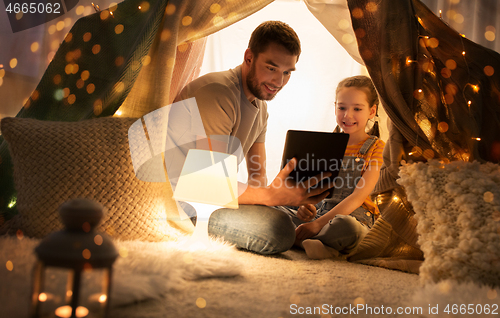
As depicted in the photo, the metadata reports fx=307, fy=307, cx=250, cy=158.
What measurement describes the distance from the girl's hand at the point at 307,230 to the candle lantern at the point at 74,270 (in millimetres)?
861

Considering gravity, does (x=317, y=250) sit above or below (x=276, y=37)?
below

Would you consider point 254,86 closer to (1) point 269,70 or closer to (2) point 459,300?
(1) point 269,70

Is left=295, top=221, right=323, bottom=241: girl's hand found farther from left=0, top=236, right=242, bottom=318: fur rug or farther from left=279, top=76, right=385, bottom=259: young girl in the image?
left=0, top=236, right=242, bottom=318: fur rug

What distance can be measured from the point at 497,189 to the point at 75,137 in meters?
1.16

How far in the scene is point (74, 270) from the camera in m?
0.46

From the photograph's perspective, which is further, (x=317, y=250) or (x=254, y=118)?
(x=254, y=118)

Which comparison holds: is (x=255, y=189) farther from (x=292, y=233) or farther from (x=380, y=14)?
(x=380, y=14)

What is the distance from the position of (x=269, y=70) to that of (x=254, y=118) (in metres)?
0.21

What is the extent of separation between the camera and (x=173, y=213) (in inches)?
41.7

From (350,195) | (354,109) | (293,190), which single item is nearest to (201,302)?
(293,190)

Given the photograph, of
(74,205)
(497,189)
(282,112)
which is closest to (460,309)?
(497,189)

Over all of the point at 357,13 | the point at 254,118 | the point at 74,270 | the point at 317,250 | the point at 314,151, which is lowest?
the point at 317,250

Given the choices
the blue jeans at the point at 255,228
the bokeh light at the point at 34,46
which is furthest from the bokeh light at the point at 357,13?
the bokeh light at the point at 34,46

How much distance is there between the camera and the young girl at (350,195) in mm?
1106
